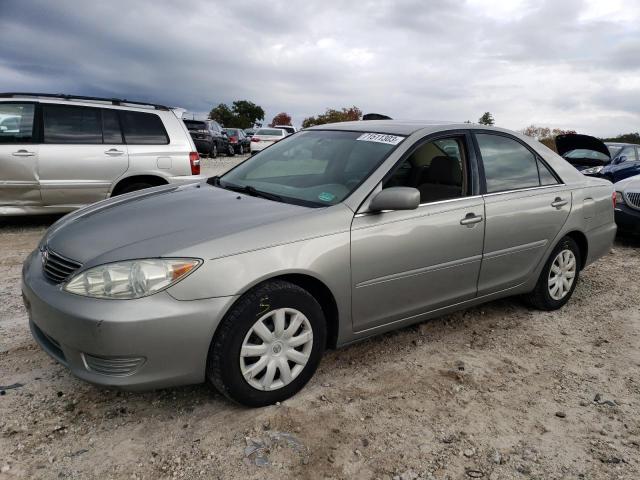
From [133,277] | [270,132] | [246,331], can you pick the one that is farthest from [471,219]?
[270,132]

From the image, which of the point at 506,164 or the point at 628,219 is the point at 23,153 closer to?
the point at 506,164

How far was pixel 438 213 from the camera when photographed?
131 inches

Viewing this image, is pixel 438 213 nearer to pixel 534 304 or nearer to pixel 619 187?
pixel 534 304

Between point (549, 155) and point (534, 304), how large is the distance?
1214 mm

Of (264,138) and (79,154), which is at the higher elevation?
(264,138)

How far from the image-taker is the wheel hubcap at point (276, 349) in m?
2.62

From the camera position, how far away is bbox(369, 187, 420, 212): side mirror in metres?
2.93

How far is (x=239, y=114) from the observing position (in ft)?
258

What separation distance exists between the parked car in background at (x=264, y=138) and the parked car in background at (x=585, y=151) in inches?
587

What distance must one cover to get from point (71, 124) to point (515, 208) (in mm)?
5400

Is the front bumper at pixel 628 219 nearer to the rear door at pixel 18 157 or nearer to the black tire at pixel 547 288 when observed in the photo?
the black tire at pixel 547 288

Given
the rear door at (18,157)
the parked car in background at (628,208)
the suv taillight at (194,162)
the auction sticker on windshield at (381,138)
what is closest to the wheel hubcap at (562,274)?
the auction sticker on windshield at (381,138)

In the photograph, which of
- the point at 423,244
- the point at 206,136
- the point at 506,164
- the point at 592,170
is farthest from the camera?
the point at 206,136

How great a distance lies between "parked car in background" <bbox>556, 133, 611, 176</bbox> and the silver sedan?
15.4 ft
